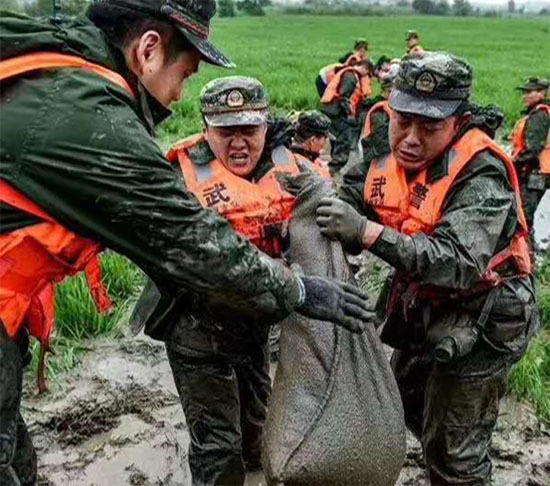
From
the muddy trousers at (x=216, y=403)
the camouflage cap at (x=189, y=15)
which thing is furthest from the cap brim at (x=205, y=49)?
the muddy trousers at (x=216, y=403)

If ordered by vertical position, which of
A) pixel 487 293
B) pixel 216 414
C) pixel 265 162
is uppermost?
pixel 265 162

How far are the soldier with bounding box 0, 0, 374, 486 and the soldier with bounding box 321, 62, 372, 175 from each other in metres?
9.22

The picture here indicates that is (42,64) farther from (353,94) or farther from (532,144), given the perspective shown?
(353,94)

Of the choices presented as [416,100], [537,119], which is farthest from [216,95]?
[537,119]

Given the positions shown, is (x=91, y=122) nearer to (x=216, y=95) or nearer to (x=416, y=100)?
(x=416, y=100)

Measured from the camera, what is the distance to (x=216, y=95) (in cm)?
332

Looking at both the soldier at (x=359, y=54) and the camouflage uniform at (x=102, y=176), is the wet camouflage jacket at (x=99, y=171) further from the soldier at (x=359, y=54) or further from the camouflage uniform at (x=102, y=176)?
the soldier at (x=359, y=54)

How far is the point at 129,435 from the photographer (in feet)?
13.5

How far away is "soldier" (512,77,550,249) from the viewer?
7.73 m

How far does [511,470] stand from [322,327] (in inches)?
72.3

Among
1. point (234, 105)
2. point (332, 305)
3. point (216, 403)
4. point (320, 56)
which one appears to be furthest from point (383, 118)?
point (320, 56)

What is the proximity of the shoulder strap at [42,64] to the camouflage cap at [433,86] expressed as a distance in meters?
1.16

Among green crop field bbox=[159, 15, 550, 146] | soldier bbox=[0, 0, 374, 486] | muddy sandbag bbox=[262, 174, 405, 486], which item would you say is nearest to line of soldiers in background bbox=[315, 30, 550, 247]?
muddy sandbag bbox=[262, 174, 405, 486]

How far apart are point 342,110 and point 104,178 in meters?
10.0
